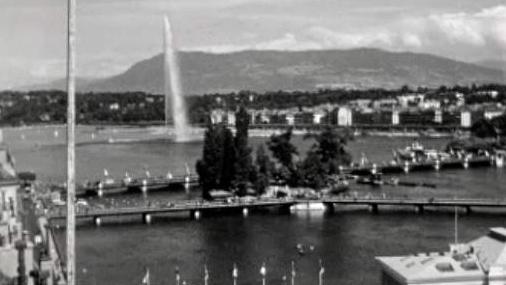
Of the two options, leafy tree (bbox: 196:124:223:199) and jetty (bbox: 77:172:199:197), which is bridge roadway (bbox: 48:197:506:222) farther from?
jetty (bbox: 77:172:199:197)

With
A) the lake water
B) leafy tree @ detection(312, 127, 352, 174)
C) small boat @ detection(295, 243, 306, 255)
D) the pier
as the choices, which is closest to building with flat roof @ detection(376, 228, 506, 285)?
the lake water

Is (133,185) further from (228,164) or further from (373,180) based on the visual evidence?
(373,180)

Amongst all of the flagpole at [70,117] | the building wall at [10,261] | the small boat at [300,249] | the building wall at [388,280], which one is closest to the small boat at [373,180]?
the small boat at [300,249]

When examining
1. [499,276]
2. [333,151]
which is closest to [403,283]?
[499,276]

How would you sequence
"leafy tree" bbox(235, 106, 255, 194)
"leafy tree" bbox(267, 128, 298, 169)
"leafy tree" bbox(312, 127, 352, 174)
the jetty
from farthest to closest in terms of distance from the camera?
"leafy tree" bbox(312, 127, 352, 174), "leafy tree" bbox(267, 128, 298, 169), the jetty, "leafy tree" bbox(235, 106, 255, 194)

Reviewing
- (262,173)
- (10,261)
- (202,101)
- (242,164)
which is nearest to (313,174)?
(262,173)

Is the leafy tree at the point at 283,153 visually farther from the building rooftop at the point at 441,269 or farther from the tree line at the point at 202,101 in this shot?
the tree line at the point at 202,101

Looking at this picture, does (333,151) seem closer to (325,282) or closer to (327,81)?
(325,282)
